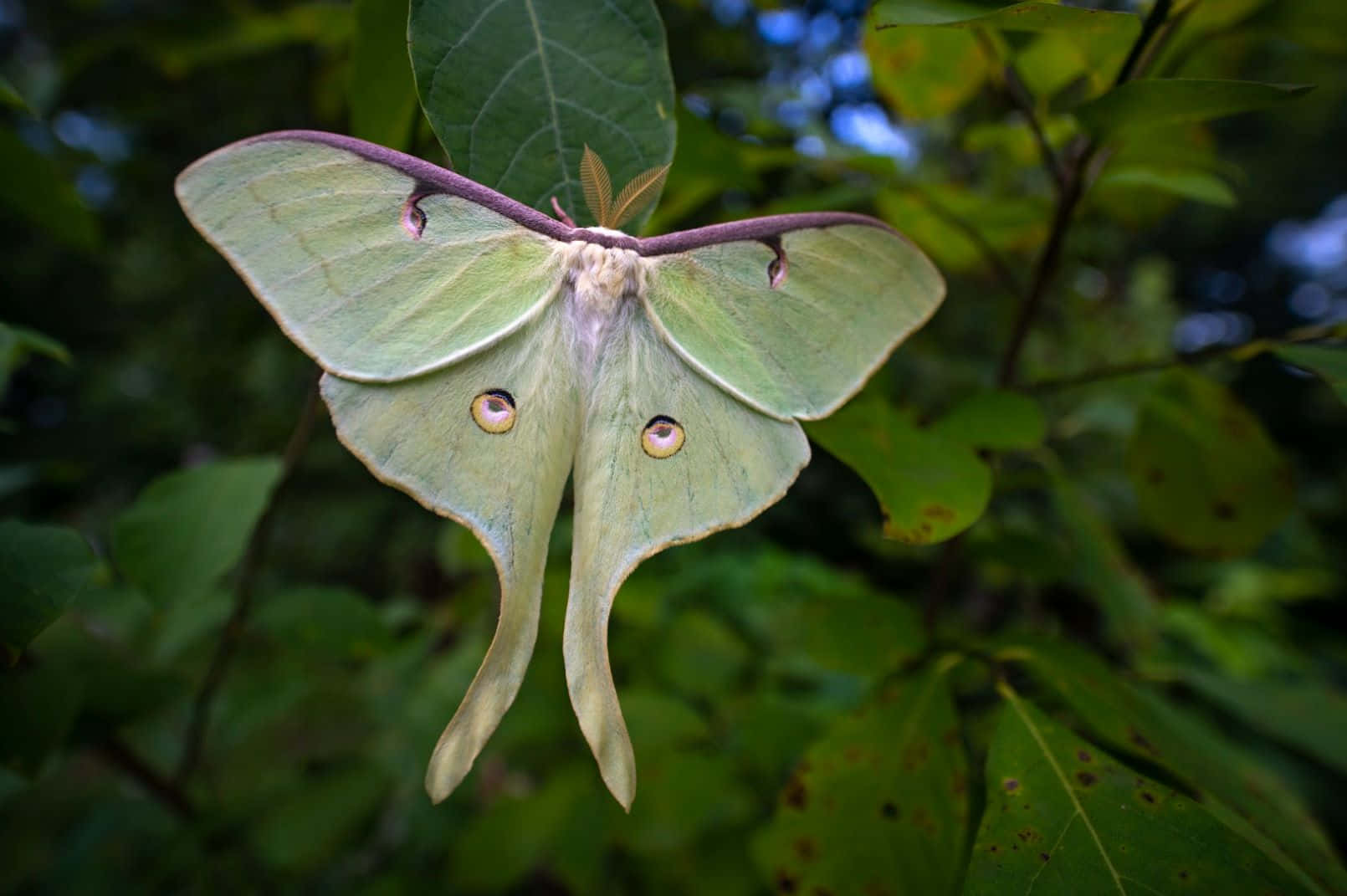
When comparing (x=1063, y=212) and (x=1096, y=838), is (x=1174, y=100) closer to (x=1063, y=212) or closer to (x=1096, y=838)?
(x=1063, y=212)

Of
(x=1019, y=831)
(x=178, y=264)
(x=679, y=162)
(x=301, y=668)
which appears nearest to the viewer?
(x=1019, y=831)

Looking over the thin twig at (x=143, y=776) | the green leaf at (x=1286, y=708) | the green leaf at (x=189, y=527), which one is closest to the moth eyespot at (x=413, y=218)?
the green leaf at (x=189, y=527)

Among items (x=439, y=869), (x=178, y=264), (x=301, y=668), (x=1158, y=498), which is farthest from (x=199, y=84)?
(x=1158, y=498)

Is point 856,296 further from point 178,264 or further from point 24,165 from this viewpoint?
point 178,264

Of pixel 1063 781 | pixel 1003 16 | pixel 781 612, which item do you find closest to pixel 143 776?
pixel 1063 781

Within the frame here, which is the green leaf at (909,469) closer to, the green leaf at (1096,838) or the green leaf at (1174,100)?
the green leaf at (1096,838)

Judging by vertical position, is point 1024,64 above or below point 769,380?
above

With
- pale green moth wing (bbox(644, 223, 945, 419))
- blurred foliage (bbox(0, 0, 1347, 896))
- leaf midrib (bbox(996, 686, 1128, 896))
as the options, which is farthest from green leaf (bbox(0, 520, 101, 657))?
leaf midrib (bbox(996, 686, 1128, 896))
